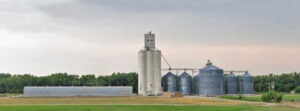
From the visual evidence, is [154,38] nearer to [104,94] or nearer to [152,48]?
[152,48]

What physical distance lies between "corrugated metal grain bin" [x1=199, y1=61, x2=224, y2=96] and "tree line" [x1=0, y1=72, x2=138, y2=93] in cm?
2534

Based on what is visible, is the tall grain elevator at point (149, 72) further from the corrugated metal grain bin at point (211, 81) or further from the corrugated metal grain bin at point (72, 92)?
the corrugated metal grain bin at point (211, 81)

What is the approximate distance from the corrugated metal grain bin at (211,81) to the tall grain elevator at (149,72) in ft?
33.6

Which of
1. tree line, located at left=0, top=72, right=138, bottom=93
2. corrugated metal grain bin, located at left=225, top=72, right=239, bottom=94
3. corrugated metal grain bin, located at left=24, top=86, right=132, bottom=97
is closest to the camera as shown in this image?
corrugated metal grain bin, located at left=24, top=86, right=132, bottom=97

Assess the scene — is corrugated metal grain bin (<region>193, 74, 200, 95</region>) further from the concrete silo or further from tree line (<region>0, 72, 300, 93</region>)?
tree line (<region>0, 72, 300, 93</region>)

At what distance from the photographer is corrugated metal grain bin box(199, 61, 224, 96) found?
332ft

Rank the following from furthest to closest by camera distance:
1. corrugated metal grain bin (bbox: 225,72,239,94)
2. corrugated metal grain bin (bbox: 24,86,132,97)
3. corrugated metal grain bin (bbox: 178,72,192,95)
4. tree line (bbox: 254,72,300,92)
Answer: tree line (bbox: 254,72,300,92), corrugated metal grain bin (bbox: 225,72,239,94), corrugated metal grain bin (bbox: 178,72,192,95), corrugated metal grain bin (bbox: 24,86,132,97)

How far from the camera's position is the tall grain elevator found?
332 ft

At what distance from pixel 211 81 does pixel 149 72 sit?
1489 centimetres

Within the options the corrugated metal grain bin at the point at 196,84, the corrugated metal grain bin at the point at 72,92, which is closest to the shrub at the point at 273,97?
the corrugated metal grain bin at the point at 72,92

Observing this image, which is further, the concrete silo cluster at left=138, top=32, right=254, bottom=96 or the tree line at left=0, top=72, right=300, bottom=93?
the tree line at left=0, top=72, right=300, bottom=93

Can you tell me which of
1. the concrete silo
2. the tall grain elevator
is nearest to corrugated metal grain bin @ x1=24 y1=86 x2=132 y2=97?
the tall grain elevator

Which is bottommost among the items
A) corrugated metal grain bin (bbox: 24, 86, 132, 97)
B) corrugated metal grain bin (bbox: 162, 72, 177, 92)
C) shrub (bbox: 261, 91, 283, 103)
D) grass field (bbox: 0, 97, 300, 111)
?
grass field (bbox: 0, 97, 300, 111)

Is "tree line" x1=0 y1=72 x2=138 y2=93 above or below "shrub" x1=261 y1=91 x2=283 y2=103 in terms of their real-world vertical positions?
above
